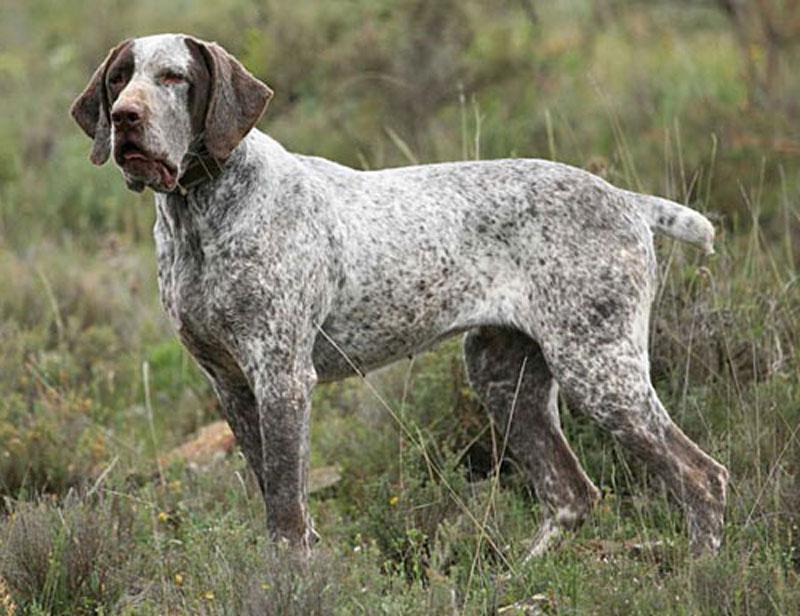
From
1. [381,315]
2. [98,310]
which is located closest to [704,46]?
[98,310]

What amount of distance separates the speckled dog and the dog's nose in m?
0.03

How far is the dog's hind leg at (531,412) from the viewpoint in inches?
224

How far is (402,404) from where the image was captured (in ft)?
20.3

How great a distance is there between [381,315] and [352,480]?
1272 mm

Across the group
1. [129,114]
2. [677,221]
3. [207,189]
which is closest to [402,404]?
[677,221]

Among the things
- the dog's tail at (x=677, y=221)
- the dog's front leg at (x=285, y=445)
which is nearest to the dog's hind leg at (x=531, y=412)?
the dog's tail at (x=677, y=221)

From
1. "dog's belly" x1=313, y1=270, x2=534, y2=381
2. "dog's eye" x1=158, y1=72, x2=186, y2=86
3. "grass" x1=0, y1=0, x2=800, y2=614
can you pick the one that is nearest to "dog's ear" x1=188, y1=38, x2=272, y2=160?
"dog's eye" x1=158, y1=72, x2=186, y2=86

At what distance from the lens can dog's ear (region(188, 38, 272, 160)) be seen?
4.87 metres

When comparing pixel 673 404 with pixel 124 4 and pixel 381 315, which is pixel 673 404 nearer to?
pixel 381 315

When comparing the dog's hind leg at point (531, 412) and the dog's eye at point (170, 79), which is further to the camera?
the dog's hind leg at point (531, 412)

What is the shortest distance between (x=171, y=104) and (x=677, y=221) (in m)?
1.87

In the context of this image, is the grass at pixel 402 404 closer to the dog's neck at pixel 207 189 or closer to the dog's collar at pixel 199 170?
the dog's neck at pixel 207 189

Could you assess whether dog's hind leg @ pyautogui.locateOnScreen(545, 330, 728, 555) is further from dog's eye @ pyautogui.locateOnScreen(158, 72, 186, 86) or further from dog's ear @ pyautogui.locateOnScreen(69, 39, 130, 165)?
dog's ear @ pyautogui.locateOnScreen(69, 39, 130, 165)

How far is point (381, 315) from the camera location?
528 centimetres
